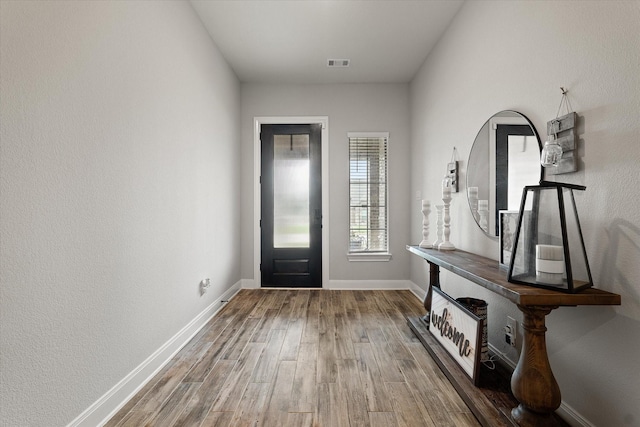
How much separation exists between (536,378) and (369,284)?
2947 millimetres

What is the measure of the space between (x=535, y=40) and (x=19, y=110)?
8.37ft

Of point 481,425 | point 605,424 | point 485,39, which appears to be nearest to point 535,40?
point 485,39

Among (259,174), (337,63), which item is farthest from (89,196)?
(337,63)

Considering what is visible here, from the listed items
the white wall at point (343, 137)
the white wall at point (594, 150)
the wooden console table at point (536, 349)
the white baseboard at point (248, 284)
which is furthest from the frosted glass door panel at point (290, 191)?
the wooden console table at point (536, 349)

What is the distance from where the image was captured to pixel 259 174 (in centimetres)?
428

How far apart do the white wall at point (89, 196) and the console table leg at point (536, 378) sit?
2.03 m

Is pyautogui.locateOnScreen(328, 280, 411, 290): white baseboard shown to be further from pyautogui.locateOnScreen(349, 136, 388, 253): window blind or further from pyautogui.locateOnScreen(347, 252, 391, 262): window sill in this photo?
pyautogui.locateOnScreen(349, 136, 388, 253): window blind

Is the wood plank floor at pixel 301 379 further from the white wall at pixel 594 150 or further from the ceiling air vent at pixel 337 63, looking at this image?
the ceiling air vent at pixel 337 63

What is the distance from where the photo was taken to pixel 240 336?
2.71 m

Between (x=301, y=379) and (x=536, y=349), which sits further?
(x=301, y=379)

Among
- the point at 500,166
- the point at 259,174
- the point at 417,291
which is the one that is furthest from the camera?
the point at 259,174

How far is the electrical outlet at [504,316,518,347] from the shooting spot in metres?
1.95

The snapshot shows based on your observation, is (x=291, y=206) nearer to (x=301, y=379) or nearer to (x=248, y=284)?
(x=248, y=284)

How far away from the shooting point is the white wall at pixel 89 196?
1.20m
